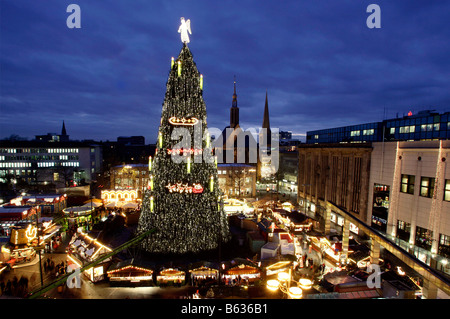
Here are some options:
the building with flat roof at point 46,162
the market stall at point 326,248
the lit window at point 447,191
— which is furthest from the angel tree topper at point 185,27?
the building with flat roof at point 46,162

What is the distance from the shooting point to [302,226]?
23469 mm

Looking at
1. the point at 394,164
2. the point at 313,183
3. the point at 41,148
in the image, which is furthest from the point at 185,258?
the point at 41,148

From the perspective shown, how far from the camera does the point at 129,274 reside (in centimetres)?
1379

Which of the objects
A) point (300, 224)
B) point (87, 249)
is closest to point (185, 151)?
point (87, 249)

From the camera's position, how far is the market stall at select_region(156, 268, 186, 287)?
13828 millimetres

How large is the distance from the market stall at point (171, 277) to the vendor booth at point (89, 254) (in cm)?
410

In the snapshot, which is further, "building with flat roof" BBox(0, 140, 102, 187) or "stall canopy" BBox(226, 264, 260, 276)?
"building with flat roof" BBox(0, 140, 102, 187)

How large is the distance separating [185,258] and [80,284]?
21.4ft

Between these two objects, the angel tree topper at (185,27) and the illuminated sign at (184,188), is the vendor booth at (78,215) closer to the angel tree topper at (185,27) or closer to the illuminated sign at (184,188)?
the illuminated sign at (184,188)

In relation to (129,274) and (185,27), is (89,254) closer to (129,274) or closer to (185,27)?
(129,274)

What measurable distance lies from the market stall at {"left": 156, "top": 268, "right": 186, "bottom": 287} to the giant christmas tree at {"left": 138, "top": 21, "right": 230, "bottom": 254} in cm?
172

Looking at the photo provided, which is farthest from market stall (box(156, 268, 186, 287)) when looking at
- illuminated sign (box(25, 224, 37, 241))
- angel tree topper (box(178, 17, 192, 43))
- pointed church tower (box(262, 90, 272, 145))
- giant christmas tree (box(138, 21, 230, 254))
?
pointed church tower (box(262, 90, 272, 145))

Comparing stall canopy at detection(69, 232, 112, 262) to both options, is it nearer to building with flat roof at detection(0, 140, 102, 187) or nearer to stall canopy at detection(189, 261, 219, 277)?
stall canopy at detection(189, 261, 219, 277)
